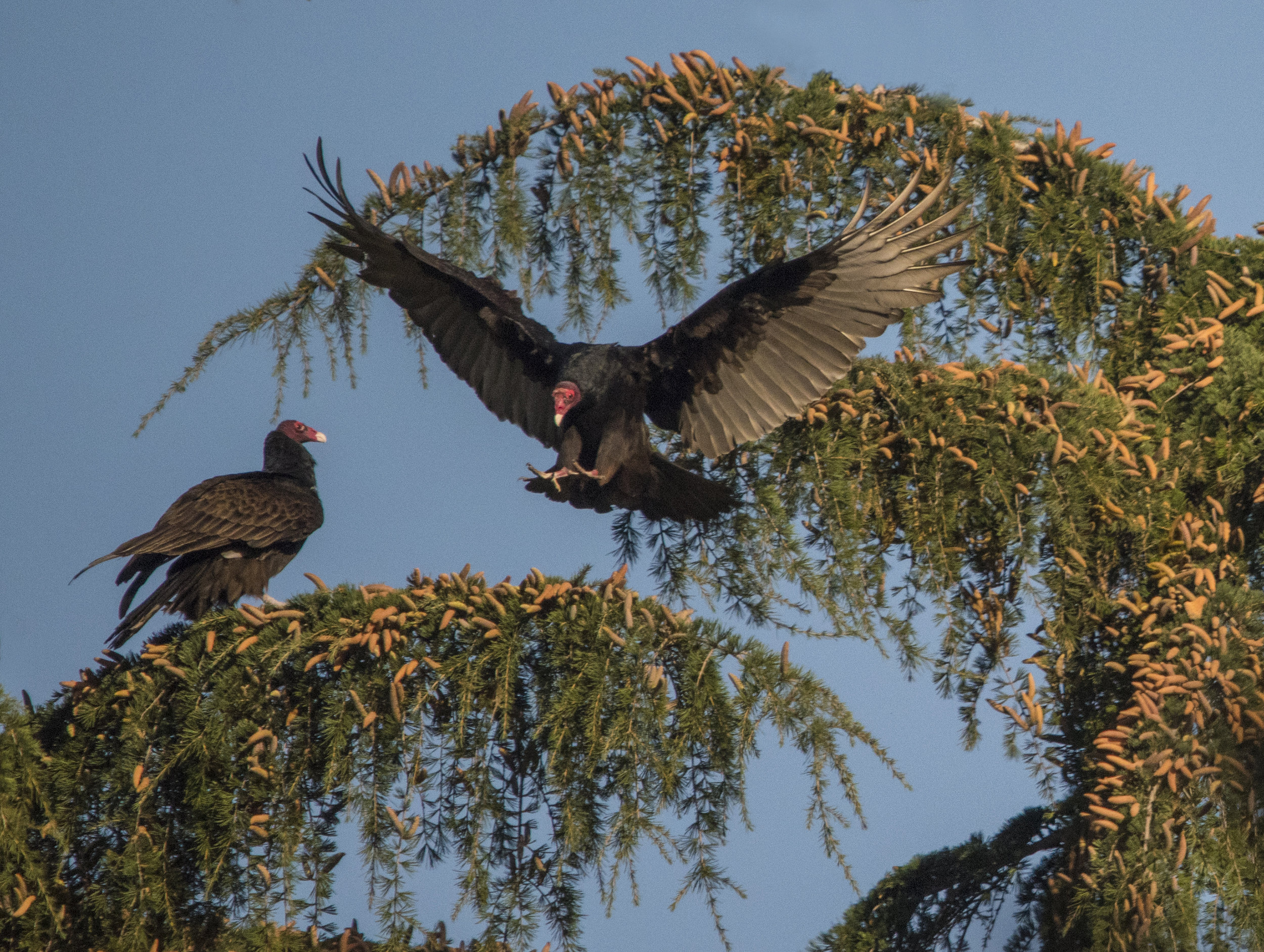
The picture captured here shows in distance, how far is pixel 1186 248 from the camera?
3.72 metres

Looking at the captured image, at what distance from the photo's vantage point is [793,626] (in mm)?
3172

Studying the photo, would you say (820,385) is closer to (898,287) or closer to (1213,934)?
(898,287)

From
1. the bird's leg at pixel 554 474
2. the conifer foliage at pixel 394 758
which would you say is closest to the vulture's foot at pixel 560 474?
the bird's leg at pixel 554 474

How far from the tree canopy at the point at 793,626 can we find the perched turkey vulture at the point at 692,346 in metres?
0.11

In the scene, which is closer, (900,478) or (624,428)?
(900,478)

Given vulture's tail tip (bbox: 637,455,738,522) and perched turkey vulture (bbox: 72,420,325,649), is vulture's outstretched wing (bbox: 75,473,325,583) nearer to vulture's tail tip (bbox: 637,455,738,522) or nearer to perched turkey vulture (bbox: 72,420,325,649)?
perched turkey vulture (bbox: 72,420,325,649)

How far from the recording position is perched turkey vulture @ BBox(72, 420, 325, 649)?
13.5 feet

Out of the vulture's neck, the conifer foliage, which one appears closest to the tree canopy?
the conifer foliage

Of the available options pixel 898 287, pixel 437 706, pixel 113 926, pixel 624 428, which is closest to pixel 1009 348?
pixel 898 287

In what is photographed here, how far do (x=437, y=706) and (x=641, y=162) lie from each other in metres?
1.98

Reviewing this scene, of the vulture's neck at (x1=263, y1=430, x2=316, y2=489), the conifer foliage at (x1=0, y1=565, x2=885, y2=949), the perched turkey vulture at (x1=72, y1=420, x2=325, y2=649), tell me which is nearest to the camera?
the conifer foliage at (x1=0, y1=565, x2=885, y2=949)

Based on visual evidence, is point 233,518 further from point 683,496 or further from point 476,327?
point 683,496

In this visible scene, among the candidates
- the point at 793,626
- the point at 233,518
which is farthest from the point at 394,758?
the point at 233,518

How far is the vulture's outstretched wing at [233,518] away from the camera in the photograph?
4148mm
